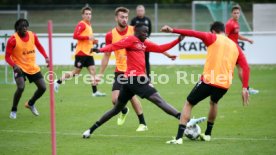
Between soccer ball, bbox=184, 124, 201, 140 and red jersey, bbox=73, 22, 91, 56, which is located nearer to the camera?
soccer ball, bbox=184, 124, 201, 140

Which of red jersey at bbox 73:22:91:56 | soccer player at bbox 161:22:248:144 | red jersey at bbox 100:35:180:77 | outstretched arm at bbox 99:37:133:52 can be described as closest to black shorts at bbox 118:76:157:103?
red jersey at bbox 100:35:180:77

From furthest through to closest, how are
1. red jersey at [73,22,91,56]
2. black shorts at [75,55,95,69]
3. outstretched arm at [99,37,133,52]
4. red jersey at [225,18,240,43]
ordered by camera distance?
black shorts at [75,55,95,69]
red jersey at [73,22,91,56]
red jersey at [225,18,240,43]
outstretched arm at [99,37,133,52]

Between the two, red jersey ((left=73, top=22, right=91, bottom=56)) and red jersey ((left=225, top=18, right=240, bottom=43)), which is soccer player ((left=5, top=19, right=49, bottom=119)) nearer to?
red jersey ((left=73, top=22, right=91, bottom=56))

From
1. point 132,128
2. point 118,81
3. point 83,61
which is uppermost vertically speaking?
point 118,81

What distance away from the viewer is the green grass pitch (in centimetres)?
1144

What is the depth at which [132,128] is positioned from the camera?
45.6 ft

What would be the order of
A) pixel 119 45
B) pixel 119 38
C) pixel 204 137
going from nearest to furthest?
pixel 119 45 → pixel 204 137 → pixel 119 38

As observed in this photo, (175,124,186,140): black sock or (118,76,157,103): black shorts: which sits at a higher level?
(118,76,157,103): black shorts

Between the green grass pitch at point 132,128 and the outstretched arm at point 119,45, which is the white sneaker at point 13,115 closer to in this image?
the green grass pitch at point 132,128

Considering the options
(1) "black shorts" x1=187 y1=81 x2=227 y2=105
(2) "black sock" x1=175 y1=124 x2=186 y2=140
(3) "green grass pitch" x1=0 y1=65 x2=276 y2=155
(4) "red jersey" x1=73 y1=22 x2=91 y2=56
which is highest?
(4) "red jersey" x1=73 y1=22 x2=91 y2=56

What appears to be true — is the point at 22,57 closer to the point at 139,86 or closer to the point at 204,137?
the point at 139,86

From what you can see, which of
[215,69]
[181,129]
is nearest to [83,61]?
[181,129]

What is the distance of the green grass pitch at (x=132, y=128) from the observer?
1144 cm

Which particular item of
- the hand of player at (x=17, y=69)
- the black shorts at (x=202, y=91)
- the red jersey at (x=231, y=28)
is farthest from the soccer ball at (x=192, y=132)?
the red jersey at (x=231, y=28)
